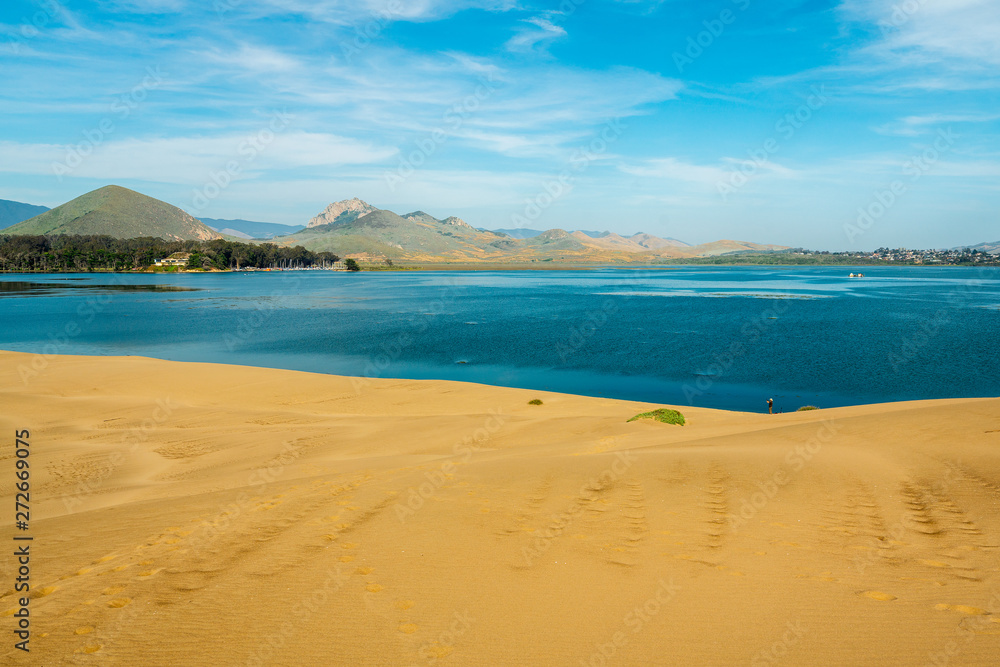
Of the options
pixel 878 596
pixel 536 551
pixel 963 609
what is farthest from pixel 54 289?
pixel 963 609

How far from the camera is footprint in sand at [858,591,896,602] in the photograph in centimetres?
573

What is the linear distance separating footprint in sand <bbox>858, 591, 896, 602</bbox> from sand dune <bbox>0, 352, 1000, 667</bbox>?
0.03 meters

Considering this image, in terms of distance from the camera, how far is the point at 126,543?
749cm

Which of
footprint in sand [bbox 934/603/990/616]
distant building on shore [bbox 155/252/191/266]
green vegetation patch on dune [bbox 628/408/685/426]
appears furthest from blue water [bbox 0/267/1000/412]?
distant building on shore [bbox 155/252/191/266]

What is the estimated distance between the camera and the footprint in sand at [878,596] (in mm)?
5727

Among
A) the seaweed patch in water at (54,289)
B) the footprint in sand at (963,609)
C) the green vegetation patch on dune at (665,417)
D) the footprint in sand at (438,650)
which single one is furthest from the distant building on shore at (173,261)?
the footprint in sand at (963,609)

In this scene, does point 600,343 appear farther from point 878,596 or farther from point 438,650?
point 438,650

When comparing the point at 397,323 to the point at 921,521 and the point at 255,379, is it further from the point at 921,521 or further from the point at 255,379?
the point at 921,521

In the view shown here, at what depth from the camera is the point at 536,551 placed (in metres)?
7.12

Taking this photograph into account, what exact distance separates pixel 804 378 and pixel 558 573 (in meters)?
29.7

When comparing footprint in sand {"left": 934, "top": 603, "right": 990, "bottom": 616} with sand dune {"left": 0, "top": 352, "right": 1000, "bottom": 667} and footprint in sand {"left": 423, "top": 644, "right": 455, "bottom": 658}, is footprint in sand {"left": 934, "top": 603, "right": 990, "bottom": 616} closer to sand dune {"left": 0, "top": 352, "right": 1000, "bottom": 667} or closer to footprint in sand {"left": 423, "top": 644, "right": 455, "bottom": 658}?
sand dune {"left": 0, "top": 352, "right": 1000, "bottom": 667}

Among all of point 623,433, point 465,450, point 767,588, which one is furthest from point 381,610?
point 623,433

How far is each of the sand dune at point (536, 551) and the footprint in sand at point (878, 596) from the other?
28 mm

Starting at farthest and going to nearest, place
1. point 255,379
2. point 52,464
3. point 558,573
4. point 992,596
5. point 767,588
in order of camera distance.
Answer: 1. point 255,379
2. point 52,464
3. point 558,573
4. point 767,588
5. point 992,596
